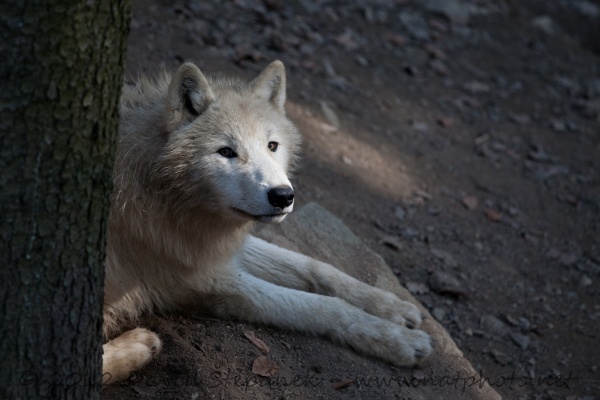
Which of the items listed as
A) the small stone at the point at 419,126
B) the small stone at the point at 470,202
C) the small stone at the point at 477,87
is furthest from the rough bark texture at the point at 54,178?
the small stone at the point at 477,87

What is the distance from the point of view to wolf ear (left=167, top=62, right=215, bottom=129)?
3.56m

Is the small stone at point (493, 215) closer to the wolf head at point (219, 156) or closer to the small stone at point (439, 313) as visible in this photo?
the small stone at point (439, 313)

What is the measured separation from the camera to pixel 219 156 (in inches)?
143

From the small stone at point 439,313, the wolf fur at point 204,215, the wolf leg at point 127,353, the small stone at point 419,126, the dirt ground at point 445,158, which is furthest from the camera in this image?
the small stone at point 419,126

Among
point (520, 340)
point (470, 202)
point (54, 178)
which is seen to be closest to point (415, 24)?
point (470, 202)

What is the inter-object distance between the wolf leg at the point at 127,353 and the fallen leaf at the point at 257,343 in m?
0.53

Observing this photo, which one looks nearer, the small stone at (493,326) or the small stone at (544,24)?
the small stone at (493,326)

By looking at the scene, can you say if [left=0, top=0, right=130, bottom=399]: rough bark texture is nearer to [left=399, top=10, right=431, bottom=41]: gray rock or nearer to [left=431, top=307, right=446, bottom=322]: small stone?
[left=431, top=307, right=446, bottom=322]: small stone

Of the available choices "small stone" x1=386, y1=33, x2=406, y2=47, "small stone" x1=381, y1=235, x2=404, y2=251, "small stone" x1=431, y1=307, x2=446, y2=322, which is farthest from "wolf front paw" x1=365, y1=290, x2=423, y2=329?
"small stone" x1=386, y1=33, x2=406, y2=47

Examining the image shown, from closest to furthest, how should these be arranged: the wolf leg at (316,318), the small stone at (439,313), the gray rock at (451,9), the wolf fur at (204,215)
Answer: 1. the wolf fur at (204,215)
2. the wolf leg at (316,318)
3. the small stone at (439,313)
4. the gray rock at (451,9)

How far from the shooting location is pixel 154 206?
367cm

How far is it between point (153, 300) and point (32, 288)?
1582 mm

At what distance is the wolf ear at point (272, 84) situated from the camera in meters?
4.07

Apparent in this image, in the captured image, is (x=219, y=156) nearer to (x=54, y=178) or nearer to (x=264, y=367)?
(x=264, y=367)
